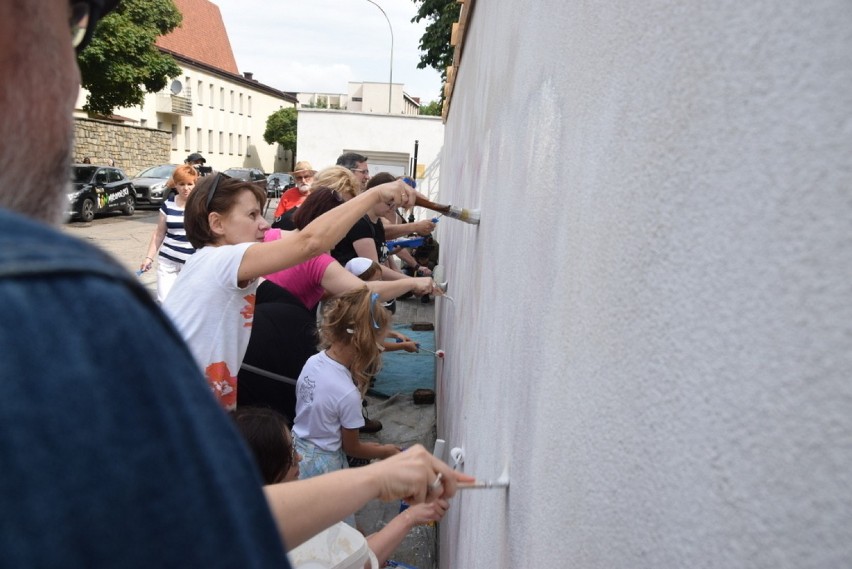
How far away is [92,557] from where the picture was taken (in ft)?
1.38

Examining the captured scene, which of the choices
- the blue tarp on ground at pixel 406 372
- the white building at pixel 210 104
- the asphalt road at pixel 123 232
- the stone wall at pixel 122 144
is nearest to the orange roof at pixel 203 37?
the white building at pixel 210 104

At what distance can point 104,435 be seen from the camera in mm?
431

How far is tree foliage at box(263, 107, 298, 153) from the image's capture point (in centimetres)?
5638

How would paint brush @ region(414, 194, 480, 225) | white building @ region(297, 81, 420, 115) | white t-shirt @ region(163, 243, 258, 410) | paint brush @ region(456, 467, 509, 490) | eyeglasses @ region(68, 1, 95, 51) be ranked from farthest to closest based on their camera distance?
white building @ region(297, 81, 420, 115) < paint brush @ region(414, 194, 480, 225) < white t-shirt @ region(163, 243, 258, 410) < paint brush @ region(456, 467, 509, 490) < eyeglasses @ region(68, 1, 95, 51)

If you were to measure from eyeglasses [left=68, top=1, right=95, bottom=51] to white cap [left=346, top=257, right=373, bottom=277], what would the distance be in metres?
3.58

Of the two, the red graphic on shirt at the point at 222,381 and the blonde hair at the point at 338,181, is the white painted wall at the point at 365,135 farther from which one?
the red graphic on shirt at the point at 222,381

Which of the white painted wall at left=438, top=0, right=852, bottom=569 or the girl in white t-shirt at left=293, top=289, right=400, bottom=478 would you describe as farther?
the girl in white t-shirt at left=293, top=289, right=400, bottom=478

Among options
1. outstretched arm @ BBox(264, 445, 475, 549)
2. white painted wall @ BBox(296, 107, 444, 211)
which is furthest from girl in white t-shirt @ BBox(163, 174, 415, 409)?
white painted wall @ BBox(296, 107, 444, 211)

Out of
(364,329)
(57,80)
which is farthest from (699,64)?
(364,329)

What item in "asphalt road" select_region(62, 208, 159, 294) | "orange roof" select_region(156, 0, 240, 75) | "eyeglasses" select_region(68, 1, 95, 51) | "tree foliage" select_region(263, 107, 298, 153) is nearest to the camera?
"eyeglasses" select_region(68, 1, 95, 51)

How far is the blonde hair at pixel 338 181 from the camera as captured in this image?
4.43 metres

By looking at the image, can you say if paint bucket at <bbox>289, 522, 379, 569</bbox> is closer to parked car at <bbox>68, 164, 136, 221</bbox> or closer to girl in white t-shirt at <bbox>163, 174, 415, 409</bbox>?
girl in white t-shirt at <bbox>163, 174, 415, 409</bbox>

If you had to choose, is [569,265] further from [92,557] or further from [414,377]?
[414,377]

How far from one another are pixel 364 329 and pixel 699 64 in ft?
8.98
